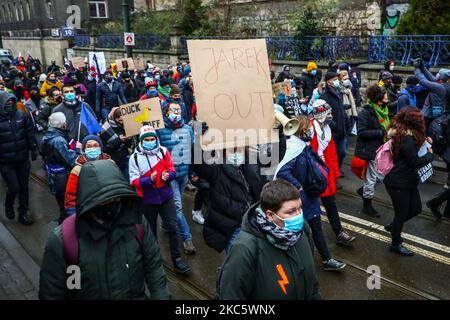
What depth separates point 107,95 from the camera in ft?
37.1

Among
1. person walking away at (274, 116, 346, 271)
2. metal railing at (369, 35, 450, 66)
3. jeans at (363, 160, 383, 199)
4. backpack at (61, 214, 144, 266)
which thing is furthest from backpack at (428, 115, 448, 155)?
backpack at (61, 214, 144, 266)

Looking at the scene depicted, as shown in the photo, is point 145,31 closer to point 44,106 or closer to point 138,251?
point 44,106

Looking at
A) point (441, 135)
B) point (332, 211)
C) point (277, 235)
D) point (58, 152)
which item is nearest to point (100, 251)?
point (277, 235)

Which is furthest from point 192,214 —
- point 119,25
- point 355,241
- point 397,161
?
point 119,25

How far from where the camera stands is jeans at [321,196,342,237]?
5.52 meters

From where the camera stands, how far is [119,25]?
3080 centimetres

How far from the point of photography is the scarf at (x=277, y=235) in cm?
261

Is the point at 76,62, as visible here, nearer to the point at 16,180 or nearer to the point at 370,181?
the point at 16,180

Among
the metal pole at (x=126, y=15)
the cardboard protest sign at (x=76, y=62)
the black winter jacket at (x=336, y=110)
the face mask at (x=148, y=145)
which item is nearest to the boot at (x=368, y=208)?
the black winter jacket at (x=336, y=110)

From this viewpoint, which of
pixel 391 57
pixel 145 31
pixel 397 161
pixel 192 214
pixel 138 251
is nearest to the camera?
pixel 138 251

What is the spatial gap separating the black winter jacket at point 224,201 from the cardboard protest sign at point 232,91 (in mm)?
525

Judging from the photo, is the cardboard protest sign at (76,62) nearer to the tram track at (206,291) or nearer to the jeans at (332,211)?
the tram track at (206,291)

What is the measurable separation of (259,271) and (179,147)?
11.0 feet
